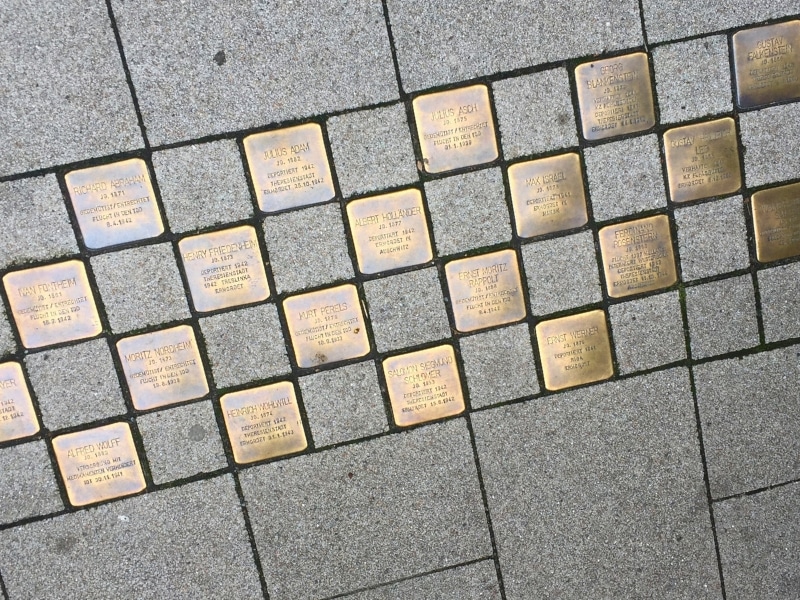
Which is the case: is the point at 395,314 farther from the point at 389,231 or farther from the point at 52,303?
the point at 52,303

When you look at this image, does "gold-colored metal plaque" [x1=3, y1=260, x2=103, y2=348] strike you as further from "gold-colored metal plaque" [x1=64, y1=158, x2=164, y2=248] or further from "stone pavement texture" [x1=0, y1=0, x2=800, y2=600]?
"gold-colored metal plaque" [x1=64, y1=158, x2=164, y2=248]

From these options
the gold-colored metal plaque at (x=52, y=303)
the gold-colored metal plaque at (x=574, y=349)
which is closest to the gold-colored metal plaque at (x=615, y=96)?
the gold-colored metal plaque at (x=574, y=349)

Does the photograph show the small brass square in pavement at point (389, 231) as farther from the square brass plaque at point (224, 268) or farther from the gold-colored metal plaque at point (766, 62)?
the gold-colored metal plaque at point (766, 62)

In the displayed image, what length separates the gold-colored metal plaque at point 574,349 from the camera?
187cm

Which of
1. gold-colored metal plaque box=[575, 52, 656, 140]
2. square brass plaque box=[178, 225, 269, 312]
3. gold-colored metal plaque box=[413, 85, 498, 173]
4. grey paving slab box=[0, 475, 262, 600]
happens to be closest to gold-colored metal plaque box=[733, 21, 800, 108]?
gold-colored metal plaque box=[575, 52, 656, 140]

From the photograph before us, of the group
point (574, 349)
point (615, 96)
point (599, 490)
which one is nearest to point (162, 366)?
point (574, 349)

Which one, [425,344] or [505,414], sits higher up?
[425,344]

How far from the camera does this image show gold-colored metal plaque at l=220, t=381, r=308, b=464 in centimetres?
181

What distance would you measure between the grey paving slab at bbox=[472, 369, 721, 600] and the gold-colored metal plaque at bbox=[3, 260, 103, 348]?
1.23 metres

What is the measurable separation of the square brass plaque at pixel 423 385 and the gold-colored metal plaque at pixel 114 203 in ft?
2.74

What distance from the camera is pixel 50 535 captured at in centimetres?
181

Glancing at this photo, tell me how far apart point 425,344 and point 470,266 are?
0.28 meters

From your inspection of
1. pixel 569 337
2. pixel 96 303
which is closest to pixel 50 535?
pixel 96 303

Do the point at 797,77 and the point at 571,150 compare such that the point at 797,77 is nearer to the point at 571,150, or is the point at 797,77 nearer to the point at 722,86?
the point at 722,86
